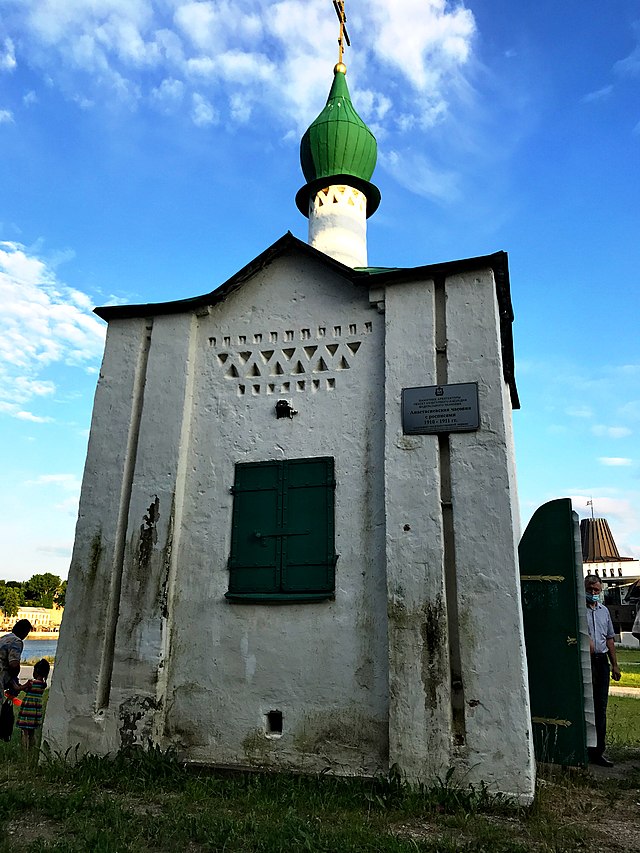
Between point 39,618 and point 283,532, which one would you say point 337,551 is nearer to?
point 283,532

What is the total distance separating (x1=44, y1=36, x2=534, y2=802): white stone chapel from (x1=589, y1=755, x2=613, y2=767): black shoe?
83.4 inches

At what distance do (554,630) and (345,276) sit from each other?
13.4 ft

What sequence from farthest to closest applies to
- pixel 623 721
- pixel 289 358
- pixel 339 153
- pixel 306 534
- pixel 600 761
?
pixel 339 153, pixel 623 721, pixel 289 358, pixel 600 761, pixel 306 534

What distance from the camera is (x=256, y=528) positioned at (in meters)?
6.44

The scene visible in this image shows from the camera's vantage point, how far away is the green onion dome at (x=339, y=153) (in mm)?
10609

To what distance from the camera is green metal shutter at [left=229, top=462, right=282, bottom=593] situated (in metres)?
6.29

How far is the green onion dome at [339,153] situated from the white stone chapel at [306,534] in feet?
12.9

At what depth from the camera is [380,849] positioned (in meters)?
3.97

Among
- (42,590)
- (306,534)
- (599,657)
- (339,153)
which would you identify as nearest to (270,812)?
(306,534)

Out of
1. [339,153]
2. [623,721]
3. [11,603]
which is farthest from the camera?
[11,603]

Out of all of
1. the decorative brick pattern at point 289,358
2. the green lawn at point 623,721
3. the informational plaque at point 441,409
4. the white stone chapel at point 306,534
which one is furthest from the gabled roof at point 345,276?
the green lawn at point 623,721

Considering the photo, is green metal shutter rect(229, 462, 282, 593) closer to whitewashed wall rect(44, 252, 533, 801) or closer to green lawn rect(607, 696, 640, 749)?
whitewashed wall rect(44, 252, 533, 801)

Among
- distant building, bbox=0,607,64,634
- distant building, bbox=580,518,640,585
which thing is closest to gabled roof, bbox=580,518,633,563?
distant building, bbox=580,518,640,585

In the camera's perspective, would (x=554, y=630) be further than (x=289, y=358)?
No
